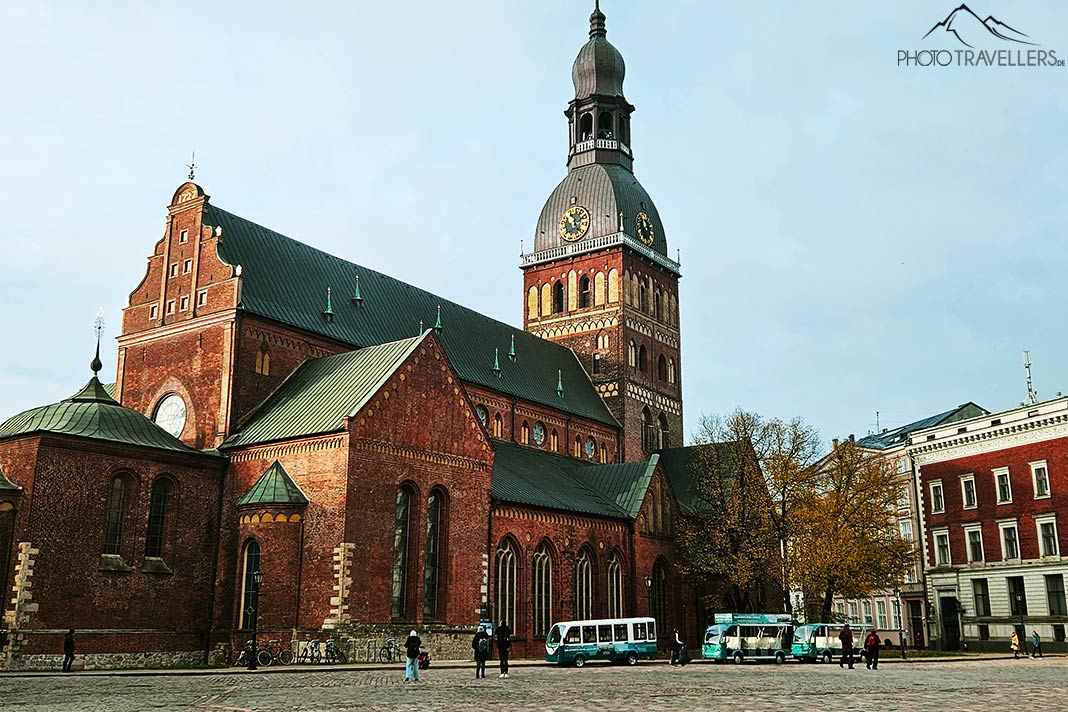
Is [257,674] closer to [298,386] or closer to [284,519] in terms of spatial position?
[284,519]

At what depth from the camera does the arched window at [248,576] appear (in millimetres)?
42844

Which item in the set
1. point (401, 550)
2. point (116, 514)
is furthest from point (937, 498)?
point (116, 514)

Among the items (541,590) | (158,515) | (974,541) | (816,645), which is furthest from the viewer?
(974,541)

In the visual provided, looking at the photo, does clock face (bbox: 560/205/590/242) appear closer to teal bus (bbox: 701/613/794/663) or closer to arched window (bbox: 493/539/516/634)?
arched window (bbox: 493/539/516/634)

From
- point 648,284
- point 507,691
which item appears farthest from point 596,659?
point 648,284

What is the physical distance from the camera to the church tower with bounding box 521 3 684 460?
244 ft

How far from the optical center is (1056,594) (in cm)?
5622

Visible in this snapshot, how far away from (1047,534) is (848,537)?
37.0ft

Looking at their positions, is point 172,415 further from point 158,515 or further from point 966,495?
point 966,495

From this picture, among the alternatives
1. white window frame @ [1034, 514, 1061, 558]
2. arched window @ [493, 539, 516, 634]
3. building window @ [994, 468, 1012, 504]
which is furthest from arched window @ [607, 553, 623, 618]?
white window frame @ [1034, 514, 1061, 558]

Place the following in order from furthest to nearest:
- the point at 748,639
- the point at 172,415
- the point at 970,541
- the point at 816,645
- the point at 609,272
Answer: the point at 609,272
the point at 970,541
the point at 816,645
the point at 748,639
the point at 172,415

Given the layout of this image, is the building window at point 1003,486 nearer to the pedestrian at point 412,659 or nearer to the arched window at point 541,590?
the arched window at point 541,590

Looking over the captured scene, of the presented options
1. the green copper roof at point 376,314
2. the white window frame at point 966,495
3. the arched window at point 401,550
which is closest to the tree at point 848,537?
the white window frame at point 966,495

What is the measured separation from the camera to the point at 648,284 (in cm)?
7744
